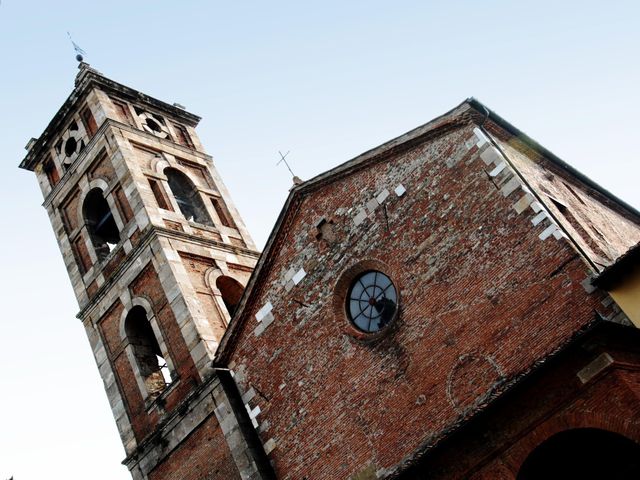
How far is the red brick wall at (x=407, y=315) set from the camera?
11.1m

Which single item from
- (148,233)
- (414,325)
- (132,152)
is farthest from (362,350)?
(132,152)

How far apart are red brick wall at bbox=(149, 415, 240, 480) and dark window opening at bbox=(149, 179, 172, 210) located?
563cm

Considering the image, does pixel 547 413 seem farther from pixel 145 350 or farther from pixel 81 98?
pixel 81 98

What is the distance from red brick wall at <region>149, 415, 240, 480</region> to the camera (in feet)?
45.1

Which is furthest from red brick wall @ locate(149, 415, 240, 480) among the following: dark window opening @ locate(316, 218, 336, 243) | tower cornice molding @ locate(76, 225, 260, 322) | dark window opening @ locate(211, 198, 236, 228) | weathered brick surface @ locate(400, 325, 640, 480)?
dark window opening @ locate(211, 198, 236, 228)

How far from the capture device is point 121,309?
16781 millimetres

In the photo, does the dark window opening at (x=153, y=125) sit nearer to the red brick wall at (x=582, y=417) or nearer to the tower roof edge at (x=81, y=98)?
the tower roof edge at (x=81, y=98)

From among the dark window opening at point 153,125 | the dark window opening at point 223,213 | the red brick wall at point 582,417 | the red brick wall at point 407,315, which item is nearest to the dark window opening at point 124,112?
the dark window opening at point 153,125

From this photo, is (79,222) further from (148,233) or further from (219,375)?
(219,375)

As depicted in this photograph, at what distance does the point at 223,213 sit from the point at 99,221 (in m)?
3.18

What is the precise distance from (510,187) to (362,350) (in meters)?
3.76

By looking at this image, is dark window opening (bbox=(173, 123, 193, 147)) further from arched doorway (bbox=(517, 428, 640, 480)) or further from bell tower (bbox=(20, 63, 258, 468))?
arched doorway (bbox=(517, 428, 640, 480))

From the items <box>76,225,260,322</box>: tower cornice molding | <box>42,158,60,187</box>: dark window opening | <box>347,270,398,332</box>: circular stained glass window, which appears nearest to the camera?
<box>347,270,398,332</box>: circular stained glass window

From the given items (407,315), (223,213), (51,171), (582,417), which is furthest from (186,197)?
(582,417)
